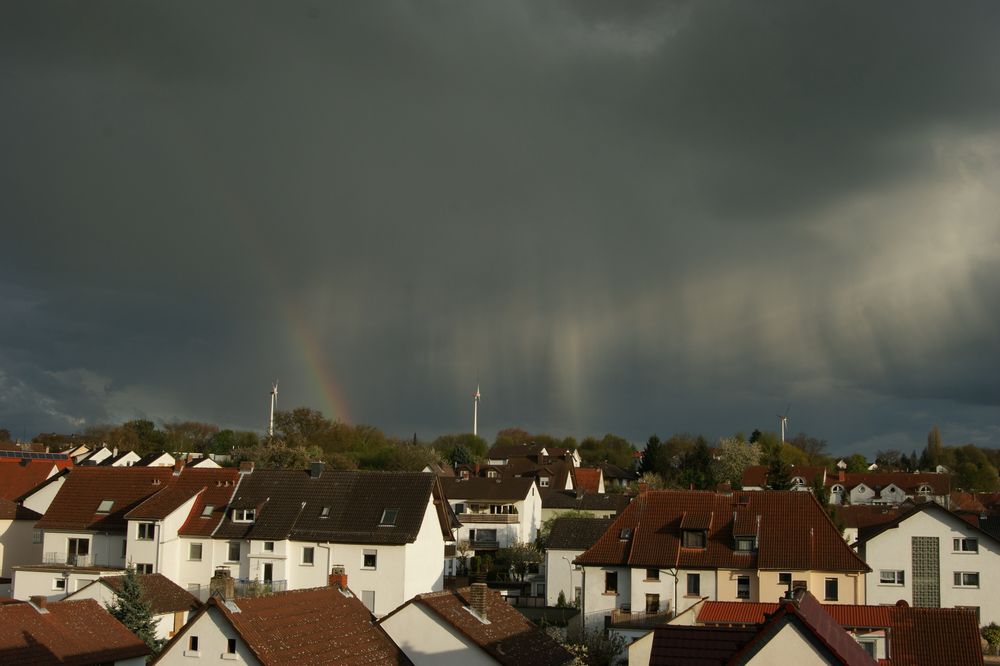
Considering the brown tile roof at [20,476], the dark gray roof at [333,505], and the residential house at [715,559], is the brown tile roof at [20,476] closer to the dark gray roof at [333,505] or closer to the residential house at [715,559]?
the dark gray roof at [333,505]

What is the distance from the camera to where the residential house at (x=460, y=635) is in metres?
33.7

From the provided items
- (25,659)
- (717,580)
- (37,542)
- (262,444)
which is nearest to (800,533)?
(717,580)

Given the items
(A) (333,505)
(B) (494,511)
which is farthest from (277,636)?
(B) (494,511)

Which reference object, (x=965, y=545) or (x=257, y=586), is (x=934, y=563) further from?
(x=257, y=586)

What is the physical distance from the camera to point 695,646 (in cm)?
2002

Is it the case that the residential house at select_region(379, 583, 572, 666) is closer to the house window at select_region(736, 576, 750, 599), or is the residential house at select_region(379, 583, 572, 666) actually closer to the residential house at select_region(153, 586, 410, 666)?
the residential house at select_region(153, 586, 410, 666)

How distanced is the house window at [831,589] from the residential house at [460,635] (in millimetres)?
19619

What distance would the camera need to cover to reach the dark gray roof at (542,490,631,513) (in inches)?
4043

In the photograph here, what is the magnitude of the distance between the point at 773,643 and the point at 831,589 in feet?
116

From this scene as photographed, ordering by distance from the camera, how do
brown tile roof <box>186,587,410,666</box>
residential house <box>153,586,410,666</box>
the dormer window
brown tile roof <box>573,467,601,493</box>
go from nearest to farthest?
residential house <box>153,586,410,666</box> → brown tile roof <box>186,587,410,666</box> → the dormer window → brown tile roof <box>573,467,601,493</box>

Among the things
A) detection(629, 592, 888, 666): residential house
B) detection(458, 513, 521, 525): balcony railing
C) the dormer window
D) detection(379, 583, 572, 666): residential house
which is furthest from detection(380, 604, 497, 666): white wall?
detection(458, 513, 521, 525): balcony railing

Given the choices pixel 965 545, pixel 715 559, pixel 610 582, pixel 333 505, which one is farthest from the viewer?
pixel 333 505

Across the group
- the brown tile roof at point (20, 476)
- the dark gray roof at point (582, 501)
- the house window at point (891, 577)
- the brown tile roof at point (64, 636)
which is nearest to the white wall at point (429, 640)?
the brown tile roof at point (64, 636)

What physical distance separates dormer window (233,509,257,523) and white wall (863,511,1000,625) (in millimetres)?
37783
